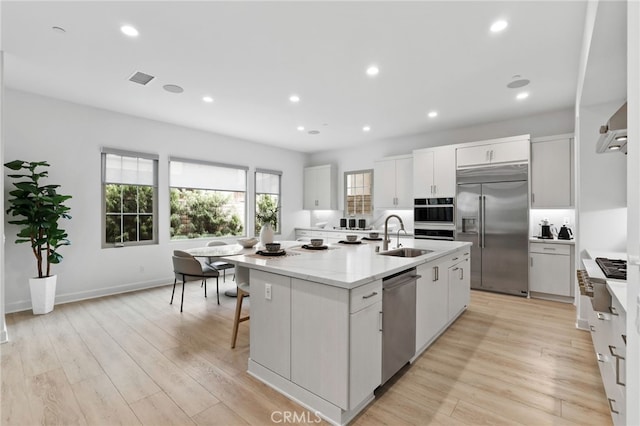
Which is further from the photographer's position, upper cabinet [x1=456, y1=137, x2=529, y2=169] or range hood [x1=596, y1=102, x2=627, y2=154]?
upper cabinet [x1=456, y1=137, x2=529, y2=169]

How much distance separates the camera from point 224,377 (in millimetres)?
2320

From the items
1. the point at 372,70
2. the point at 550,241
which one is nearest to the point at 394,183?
the point at 550,241

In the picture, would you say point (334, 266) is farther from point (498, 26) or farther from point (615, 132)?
point (498, 26)

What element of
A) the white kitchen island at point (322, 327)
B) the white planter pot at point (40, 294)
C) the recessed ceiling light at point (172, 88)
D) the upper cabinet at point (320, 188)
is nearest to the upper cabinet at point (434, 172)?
the upper cabinet at point (320, 188)

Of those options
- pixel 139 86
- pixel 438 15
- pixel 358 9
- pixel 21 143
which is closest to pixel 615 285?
pixel 438 15

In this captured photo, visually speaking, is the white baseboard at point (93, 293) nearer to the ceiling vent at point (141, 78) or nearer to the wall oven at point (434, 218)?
the ceiling vent at point (141, 78)

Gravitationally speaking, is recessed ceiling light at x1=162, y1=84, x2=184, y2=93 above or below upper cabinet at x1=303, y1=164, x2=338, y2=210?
above

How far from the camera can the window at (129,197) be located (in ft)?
15.2

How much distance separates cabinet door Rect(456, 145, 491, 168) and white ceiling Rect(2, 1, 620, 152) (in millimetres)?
555

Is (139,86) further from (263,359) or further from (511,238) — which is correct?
(511,238)

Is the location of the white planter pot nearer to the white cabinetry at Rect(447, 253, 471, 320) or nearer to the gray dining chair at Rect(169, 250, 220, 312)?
the gray dining chair at Rect(169, 250, 220, 312)

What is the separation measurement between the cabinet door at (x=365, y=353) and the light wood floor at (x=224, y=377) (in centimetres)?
17

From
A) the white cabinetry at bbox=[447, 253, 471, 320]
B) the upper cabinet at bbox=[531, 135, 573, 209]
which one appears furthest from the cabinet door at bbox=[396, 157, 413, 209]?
the white cabinetry at bbox=[447, 253, 471, 320]

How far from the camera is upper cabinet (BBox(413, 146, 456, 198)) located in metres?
5.21
